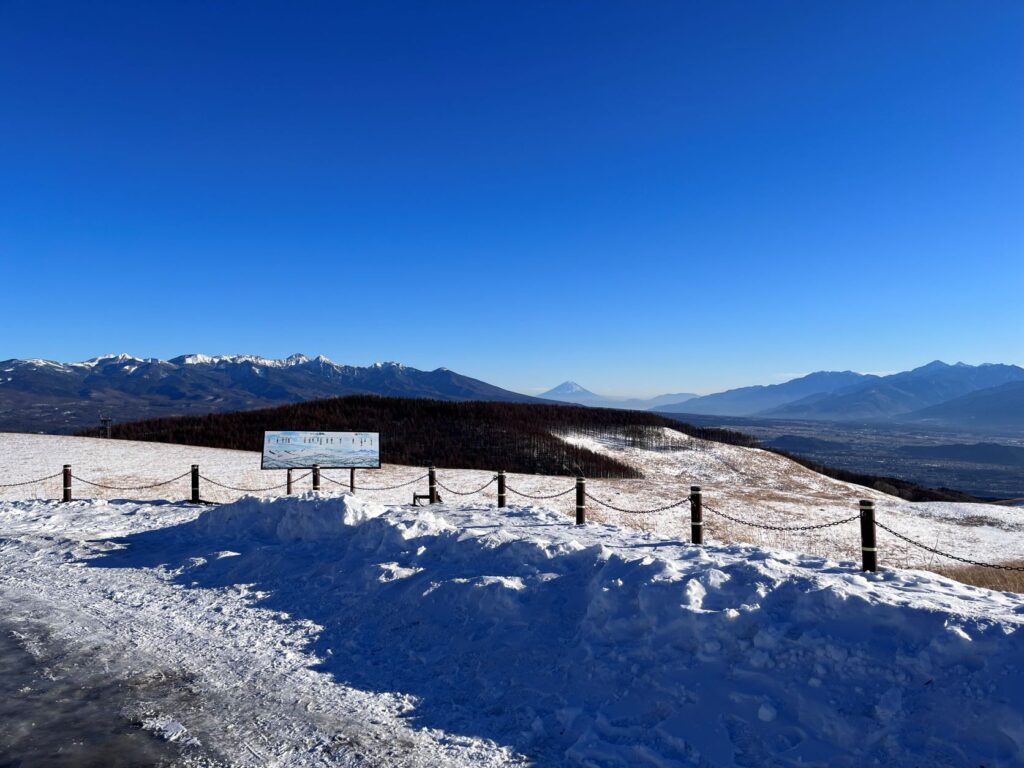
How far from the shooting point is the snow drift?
5.49 meters

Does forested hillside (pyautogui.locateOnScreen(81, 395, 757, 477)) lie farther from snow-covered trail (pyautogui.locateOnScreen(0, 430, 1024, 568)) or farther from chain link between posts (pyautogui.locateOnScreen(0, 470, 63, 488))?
chain link between posts (pyautogui.locateOnScreen(0, 470, 63, 488))

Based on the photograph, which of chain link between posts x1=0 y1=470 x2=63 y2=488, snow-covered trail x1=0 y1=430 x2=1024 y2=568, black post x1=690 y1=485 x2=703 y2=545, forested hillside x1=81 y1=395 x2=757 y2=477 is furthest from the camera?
forested hillside x1=81 y1=395 x2=757 y2=477

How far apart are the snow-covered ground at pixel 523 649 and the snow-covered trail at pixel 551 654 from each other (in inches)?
1.0

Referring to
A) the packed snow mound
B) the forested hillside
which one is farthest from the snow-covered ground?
the forested hillside

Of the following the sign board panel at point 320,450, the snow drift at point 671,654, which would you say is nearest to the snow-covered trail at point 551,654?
the snow drift at point 671,654

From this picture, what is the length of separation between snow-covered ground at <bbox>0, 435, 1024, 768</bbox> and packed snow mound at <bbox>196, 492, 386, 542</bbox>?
0.15 meters

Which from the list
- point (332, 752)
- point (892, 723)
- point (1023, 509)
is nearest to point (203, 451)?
point (332, 752)

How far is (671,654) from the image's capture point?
6.88m

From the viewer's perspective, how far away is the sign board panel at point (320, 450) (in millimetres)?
23172

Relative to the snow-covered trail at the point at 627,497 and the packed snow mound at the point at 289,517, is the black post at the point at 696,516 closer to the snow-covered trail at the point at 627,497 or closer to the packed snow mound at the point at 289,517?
the packed snow mound at the point at 289,517

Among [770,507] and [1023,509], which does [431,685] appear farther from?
[1023,509]

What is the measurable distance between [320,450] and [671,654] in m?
19.0

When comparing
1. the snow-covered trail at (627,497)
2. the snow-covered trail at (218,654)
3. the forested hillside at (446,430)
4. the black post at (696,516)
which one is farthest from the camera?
the forested hillside at (446,430)

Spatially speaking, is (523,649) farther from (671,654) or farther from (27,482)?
(27,482)
